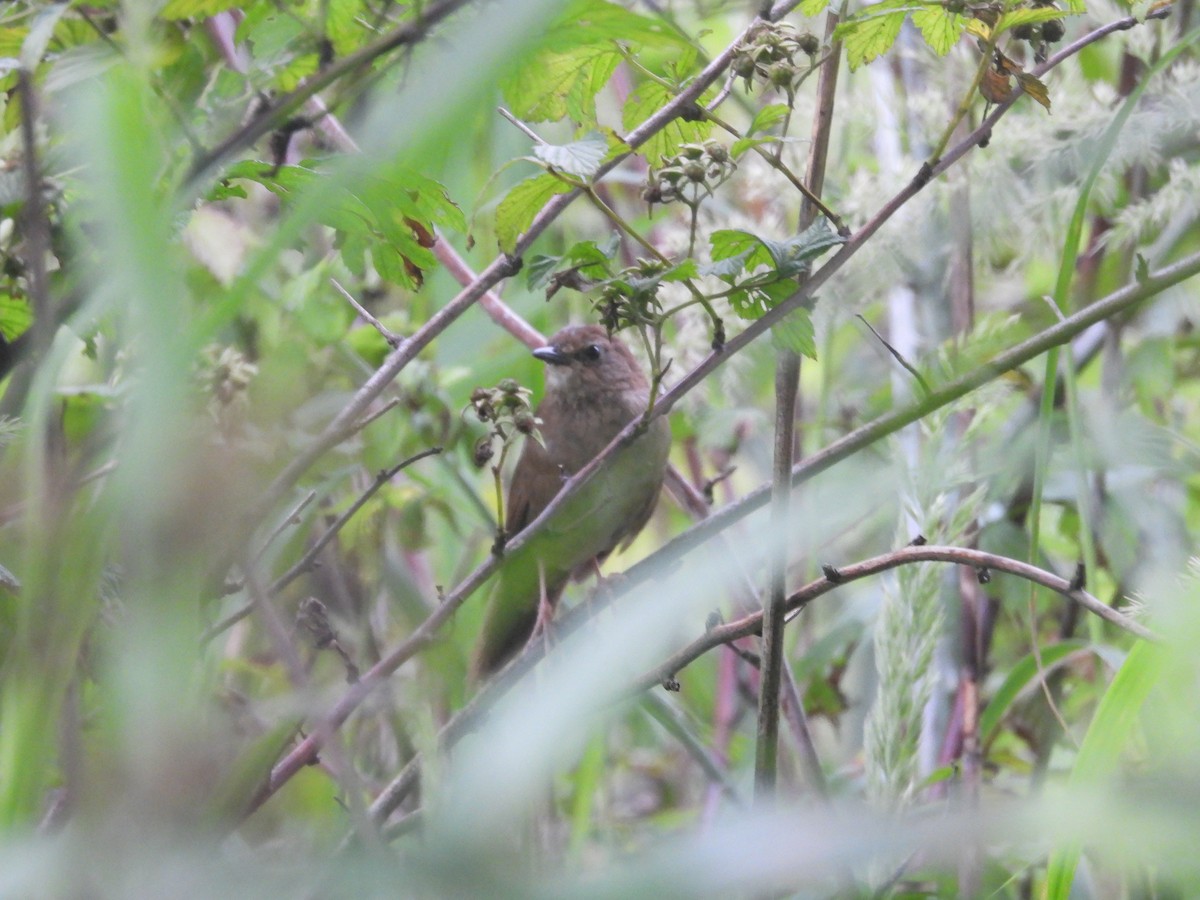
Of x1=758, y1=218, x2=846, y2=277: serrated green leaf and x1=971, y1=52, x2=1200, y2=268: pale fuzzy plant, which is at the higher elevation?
x1=758, y1=218, x2=846, y2=277: serrated green leaf

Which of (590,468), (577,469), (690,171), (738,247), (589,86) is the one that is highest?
(589,86)

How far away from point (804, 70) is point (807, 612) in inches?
79.0

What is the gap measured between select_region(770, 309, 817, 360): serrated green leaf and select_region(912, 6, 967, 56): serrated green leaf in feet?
1.10

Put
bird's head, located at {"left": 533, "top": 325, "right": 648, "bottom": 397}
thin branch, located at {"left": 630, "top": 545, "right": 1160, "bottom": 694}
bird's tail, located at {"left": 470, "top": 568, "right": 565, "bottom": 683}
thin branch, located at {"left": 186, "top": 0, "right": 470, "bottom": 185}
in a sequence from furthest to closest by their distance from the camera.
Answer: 1. bird's head, located at {"left": 533, "top": 325, "right": 648, "bottom": 397}
2. bird's tail, located at {"left": 470, "top": 568, "right": 565, "bottom": 683}
3. thin branch, located at {"left": 630, "top": 545, "right": 1160, "bottom": 694}
4. thin branch, located at {"left": 186, "top": 0, "right": 470, "bottom": 185}

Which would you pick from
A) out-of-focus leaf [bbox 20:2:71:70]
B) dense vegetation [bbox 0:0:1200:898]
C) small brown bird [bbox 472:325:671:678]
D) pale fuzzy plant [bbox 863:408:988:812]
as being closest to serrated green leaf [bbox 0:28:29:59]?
dense vegetation [bbox 0:0:1200:898]

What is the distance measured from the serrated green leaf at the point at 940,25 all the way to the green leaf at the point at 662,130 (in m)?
0.30

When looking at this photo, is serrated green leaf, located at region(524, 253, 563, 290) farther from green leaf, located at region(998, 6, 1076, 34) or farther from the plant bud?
green leaf, located at region(998, 6, 1076, 34)

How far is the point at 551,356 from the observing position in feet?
8.68

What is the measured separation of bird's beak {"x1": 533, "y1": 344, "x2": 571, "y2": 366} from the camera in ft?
7.99

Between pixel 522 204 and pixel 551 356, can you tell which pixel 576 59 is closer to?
pixel 522 204

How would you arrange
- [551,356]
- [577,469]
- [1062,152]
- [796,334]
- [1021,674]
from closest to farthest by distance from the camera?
[796,334] → [1021,674] → [1062,152] → [551,356] → [577,469]

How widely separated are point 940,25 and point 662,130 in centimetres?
36

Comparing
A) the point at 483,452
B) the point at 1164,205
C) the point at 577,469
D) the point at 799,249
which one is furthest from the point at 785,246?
the point at 577,469

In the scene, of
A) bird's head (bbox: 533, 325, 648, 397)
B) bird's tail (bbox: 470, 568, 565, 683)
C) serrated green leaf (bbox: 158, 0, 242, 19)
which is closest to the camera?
serrated green leaf (bbox: 158, 0, 242, 19)
